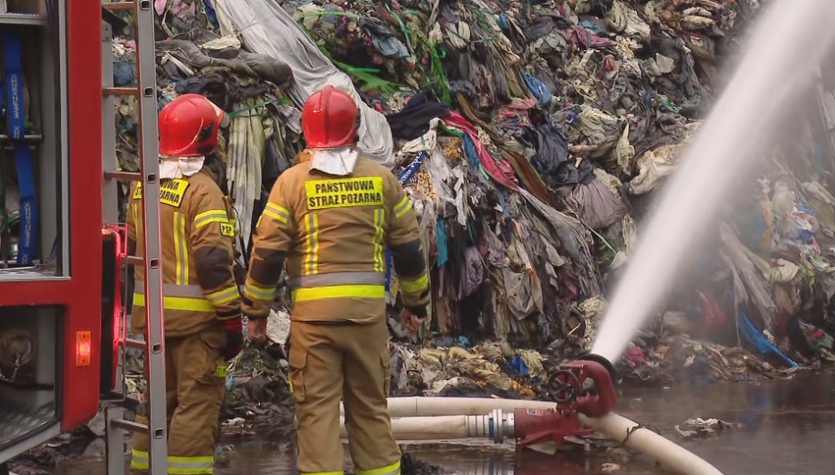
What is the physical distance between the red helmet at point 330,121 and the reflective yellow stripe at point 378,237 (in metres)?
0.36

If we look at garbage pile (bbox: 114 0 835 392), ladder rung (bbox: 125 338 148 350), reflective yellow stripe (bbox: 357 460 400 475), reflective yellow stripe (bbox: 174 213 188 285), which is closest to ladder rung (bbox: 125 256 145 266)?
ladder rung (bbox: 125 338 148 350)

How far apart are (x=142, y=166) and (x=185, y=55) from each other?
5.50 meters

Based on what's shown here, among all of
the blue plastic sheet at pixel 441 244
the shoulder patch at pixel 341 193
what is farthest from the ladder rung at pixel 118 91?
the blue plastic sheet at pixel 441 244

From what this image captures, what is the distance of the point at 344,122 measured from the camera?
5262 millimetres

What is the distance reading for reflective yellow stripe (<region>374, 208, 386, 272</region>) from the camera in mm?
5227

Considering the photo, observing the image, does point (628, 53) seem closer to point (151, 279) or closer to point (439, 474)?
point (439, 474)

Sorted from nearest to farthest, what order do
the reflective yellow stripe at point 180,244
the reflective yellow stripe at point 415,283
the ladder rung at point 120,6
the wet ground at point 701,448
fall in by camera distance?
the ladder rung at point 120,6 → the reflective yellow stripe at point 180,244 → the reflective yellow stripe at point 415,283 → the wet ground at point 701,448

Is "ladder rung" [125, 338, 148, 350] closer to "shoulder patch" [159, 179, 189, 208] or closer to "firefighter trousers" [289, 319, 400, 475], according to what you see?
"firefighter trousers" [289, 319, 400, 475]

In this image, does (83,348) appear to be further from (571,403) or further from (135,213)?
(571,403)

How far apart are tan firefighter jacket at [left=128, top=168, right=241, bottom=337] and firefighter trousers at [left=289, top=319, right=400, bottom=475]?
40 cm

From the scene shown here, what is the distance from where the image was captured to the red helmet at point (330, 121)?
5238 millimetres

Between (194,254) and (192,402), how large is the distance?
0.68m

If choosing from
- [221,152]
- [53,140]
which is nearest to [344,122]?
[53,140]

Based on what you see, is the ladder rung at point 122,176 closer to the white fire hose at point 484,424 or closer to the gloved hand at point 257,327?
the gloved hand at point 257,327
